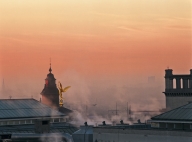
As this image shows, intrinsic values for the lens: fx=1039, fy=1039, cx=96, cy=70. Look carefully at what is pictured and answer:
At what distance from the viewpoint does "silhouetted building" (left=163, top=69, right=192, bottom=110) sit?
14138cm

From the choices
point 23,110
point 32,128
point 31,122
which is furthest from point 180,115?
point 23,110

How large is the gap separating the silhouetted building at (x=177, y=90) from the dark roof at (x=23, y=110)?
17492 mm

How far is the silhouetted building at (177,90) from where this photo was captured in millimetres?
141375

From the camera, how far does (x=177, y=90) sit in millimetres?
142500

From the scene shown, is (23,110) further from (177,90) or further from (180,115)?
(180,115)

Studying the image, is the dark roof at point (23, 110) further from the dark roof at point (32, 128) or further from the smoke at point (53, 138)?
the smoke at point (53, 138)

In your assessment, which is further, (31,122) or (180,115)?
(31,122)

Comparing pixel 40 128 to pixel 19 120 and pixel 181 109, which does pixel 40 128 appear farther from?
pixel 181 109

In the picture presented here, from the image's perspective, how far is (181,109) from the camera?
378 ft

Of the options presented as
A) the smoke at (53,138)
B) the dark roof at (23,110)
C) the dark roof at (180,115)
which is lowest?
the smoke at (53,138)

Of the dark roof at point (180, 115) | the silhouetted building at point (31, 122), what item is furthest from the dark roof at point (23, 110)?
the dark roof at point (180, 115)

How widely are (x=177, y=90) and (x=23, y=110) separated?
22.2 metres

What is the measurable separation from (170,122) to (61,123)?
39.5m

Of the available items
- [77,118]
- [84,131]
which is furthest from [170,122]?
[77,118]
